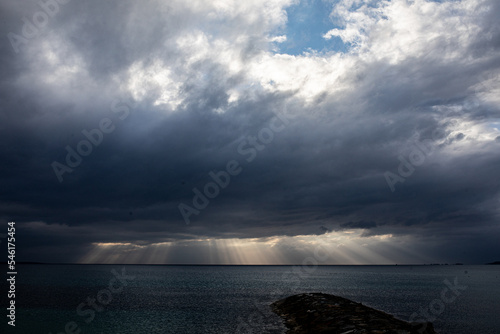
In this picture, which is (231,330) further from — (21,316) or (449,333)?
(21,316)

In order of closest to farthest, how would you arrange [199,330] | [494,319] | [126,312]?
[199,330], [494,319], [126,312]

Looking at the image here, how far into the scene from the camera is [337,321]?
38688 mm

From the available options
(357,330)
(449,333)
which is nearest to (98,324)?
(357,330)

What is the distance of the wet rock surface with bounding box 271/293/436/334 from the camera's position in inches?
1310

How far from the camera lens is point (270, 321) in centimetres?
4684

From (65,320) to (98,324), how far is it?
4.89 metres

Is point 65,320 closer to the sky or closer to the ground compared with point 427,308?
closer to the sky

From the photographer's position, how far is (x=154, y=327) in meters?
41.1

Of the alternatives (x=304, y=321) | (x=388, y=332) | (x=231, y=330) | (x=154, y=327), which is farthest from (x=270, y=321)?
(x=388, y=332)

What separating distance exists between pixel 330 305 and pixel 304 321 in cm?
665

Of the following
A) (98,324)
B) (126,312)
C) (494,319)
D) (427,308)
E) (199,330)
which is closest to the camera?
(199,330)

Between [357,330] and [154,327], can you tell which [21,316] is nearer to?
[154,327]

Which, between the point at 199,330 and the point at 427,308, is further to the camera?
the point at 427,308

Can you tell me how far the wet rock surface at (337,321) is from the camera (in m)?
33.3
